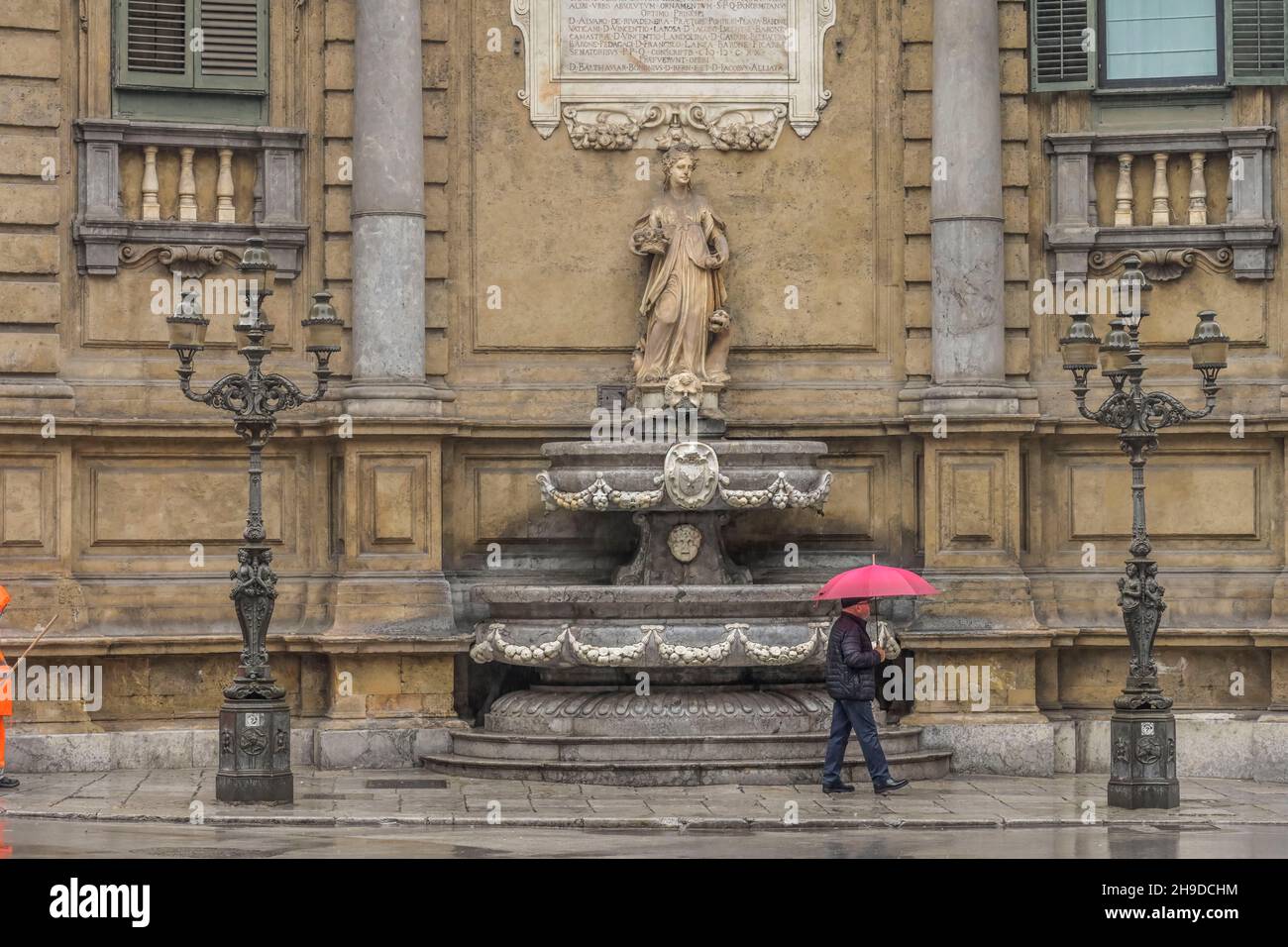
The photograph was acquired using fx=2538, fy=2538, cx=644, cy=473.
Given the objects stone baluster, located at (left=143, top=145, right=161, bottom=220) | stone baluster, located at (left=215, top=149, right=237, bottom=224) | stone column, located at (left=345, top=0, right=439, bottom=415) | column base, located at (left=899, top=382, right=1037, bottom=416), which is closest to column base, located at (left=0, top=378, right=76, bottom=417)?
stone baluster, located at (left=143, top=145, right=161, bottom=220)

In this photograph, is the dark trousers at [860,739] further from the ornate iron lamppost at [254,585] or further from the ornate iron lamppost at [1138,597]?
the ornate iron lamppost at [254,585]

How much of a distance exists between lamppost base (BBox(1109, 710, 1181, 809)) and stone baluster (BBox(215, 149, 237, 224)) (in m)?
9.44

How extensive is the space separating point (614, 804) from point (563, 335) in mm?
5961

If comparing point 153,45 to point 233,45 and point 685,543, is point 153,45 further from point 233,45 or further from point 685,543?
point 685,543

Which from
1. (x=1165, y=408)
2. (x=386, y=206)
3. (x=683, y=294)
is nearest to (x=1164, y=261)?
(x=1165, y=408)

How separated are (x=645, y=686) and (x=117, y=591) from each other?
4.94 metres

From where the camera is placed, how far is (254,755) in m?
19.4

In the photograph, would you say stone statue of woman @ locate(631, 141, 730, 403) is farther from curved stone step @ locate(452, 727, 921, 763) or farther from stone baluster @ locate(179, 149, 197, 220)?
stone baluster @ locate(179, 149, 197, 220)

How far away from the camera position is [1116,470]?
23766 mm

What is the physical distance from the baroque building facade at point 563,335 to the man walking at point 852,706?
8.71ft

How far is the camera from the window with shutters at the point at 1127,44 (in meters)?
23.8

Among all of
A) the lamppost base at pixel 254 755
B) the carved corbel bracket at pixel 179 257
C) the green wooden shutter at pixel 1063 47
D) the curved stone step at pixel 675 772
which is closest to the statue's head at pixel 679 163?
the green wooden shutter at pixel 1063 47

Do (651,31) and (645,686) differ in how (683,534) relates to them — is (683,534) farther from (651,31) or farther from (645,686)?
(651,31)
